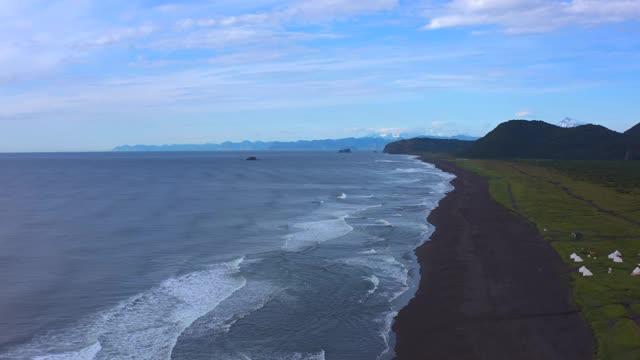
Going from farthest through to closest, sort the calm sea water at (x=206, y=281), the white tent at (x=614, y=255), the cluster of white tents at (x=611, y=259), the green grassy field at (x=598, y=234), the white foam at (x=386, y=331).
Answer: the white tent at (x=614, y=255), the cluster of white tents at (x=611, y=259), the green grassy field at (x=598, y=234), the calm sea water at (x=206, y=281), the white foam at (x=386, y=331)

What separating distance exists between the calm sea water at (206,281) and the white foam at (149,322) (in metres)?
0.09

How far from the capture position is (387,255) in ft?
163

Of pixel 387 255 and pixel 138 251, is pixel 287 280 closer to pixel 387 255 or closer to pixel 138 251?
pixel 387 255

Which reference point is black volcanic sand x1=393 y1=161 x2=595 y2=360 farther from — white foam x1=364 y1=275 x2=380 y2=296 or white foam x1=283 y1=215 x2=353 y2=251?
white foam x1=283 y1=215 x2=353 y2=251

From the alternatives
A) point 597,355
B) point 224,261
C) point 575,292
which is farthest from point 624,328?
point 224,261

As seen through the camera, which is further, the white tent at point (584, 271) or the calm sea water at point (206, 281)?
the white tent at point (584, 271)

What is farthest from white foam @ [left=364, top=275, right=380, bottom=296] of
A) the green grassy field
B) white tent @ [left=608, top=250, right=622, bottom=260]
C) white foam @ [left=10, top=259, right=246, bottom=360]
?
white tent @ [left=608, top=250, right=622, bottom=260]

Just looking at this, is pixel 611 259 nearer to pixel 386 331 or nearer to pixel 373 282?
pixel 373 282

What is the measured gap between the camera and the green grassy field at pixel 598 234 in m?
29.5

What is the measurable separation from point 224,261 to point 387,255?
13.8 m

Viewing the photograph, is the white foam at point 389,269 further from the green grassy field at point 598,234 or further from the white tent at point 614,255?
the white tent at point 614,255

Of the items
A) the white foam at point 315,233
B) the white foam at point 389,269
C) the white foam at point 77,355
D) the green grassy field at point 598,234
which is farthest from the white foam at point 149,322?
the green grassy field at point 598,234

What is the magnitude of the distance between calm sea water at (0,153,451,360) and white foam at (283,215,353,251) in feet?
0.64

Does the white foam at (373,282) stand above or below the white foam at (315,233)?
below
